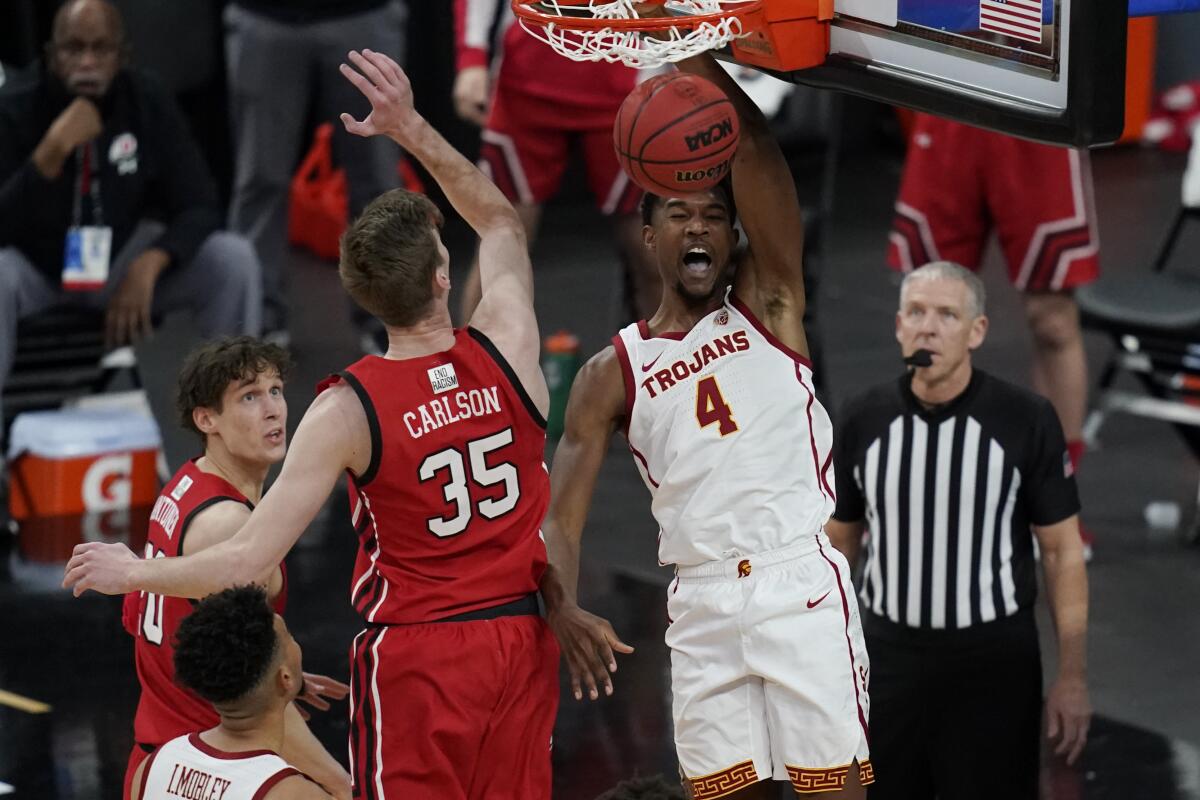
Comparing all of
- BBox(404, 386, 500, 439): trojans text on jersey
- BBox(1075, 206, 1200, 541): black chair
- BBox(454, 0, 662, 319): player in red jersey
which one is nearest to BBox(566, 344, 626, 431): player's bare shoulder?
BBox(404, 386, 500, 439): trojans text on jersey

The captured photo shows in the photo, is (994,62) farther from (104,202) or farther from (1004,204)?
(104,202)

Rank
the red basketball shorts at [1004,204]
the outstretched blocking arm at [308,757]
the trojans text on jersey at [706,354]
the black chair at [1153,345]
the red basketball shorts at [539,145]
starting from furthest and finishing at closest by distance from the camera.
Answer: the red basketball shorts at [539,145] → the black chair at [1153,345] → the red basketball shorts at [1004,204] → the outstretched blocking arm at [308,757] → the trojans text on jersey at [706,354]

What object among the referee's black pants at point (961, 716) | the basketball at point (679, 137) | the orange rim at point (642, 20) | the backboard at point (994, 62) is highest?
the orange rim at point (642, 20)

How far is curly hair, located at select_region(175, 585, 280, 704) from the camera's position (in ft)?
12.5

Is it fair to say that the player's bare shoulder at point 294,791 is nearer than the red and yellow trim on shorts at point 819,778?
Yes

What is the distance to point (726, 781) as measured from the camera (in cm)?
434

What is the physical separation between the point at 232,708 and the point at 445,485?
68cm

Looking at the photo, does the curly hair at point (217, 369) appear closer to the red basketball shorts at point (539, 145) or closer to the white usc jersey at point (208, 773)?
the white usc jersey at point (208, 773)

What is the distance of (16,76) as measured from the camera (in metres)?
8.35

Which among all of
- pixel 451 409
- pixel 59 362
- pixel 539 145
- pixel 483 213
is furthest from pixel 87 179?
pixel 451 409

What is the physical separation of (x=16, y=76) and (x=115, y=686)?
10.2 ft

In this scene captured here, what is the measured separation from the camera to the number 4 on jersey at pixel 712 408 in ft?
14.4

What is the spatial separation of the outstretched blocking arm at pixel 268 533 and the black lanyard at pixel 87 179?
14.2 ft

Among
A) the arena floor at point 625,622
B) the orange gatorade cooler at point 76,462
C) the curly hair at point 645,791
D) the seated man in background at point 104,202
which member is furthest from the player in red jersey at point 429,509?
the seated man in background at point 104,202
